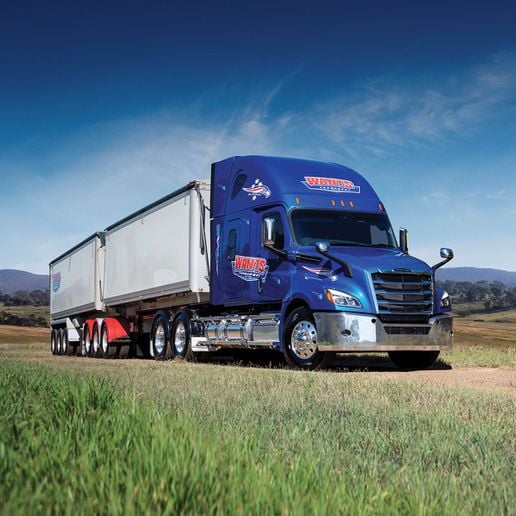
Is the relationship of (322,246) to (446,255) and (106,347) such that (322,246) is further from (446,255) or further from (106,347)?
(106,347)

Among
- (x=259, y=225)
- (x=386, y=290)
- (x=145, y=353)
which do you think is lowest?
(x=145, y=353)

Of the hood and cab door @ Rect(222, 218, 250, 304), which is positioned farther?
cab door @ Rect(222, 218, 250, 304)

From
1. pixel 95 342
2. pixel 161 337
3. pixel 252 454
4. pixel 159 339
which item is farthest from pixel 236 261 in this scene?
pixel 252 454

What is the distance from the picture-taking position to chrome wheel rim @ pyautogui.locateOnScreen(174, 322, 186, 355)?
796 inches

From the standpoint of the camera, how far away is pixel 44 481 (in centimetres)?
325

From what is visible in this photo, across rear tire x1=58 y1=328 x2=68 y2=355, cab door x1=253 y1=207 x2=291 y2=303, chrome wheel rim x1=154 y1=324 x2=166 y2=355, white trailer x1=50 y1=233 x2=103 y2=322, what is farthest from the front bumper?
rear tire x1=58 y1=328 x2=68 y2=355

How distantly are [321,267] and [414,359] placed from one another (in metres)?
3.35

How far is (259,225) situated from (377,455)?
37.0 ft

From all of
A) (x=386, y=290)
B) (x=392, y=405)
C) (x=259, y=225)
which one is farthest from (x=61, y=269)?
(x=392, y=405)

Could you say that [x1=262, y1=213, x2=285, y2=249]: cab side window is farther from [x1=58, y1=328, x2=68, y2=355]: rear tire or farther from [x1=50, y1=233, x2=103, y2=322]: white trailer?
[x1=58, y1=328, x2=68, y2=355]: rear tire

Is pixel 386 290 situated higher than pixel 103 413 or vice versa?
pixel 386 290

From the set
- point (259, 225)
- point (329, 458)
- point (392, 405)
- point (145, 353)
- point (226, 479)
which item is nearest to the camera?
point (226, 479)

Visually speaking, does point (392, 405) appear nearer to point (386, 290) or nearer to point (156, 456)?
point (156, 456)

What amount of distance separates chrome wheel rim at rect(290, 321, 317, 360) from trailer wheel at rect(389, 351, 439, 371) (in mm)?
2447
